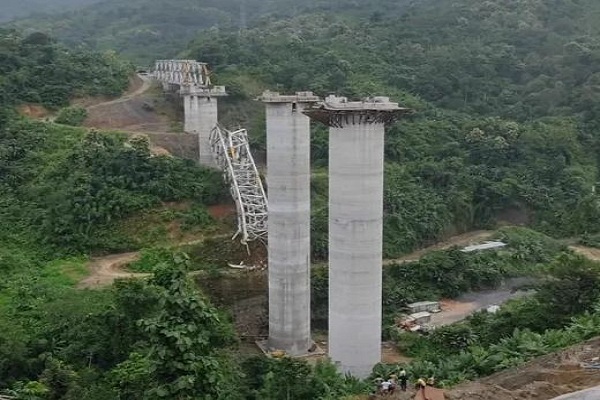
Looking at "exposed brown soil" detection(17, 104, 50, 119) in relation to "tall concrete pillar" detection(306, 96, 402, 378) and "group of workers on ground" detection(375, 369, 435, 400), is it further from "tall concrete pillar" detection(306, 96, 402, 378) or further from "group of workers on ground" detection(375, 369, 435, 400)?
"group of workers on ground" detection(375, 369, 435, 400)

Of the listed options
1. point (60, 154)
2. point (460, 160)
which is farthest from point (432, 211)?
point (60, 154)

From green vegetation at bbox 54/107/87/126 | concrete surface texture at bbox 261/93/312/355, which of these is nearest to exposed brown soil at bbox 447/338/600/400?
concrete surface texture at bbox 261/93/312/355

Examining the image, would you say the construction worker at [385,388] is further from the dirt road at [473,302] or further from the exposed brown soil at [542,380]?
the dirt road at [473,302]

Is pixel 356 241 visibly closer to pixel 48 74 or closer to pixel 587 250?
pixel 587 250

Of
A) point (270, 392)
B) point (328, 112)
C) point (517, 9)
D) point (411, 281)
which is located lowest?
point (411, 281)

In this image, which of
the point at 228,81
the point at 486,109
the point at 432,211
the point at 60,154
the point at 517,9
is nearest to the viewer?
the point at 60,154

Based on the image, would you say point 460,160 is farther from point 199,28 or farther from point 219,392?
point 199,28

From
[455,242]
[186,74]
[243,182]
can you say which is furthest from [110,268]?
[186,74]

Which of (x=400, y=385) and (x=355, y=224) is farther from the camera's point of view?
(x=355, y=224)
